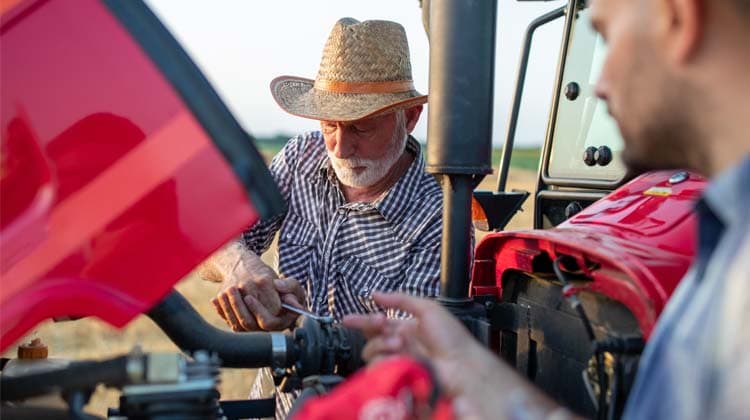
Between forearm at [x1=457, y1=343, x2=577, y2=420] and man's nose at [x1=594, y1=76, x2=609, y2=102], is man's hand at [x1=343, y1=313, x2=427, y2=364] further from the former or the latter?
man's nose at [x1=594, y1=76, x2=609, y2=102]

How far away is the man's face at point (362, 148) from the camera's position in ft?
9.45

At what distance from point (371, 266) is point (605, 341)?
1440 millimetres

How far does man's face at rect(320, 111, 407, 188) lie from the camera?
2.88 metres

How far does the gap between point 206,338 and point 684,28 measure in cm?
99

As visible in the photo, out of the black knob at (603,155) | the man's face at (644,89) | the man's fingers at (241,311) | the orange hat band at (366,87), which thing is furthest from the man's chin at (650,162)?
the orange hat band at (366,87)

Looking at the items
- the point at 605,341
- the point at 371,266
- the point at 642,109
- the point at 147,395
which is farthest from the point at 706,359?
the point at 371,266

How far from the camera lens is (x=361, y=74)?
2.92m

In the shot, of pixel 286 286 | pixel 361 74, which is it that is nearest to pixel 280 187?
pixel 361 74

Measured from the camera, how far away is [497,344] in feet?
6.36

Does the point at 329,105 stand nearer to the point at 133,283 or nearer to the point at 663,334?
the point at 133,283

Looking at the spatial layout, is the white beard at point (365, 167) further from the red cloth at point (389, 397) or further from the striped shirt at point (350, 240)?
the red cloth at point (389, 397)

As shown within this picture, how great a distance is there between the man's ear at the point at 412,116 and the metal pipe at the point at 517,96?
0.34 metres

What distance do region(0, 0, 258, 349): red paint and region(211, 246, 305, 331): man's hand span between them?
1.04 meters

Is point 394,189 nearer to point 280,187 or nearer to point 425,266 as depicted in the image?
point 425,266
